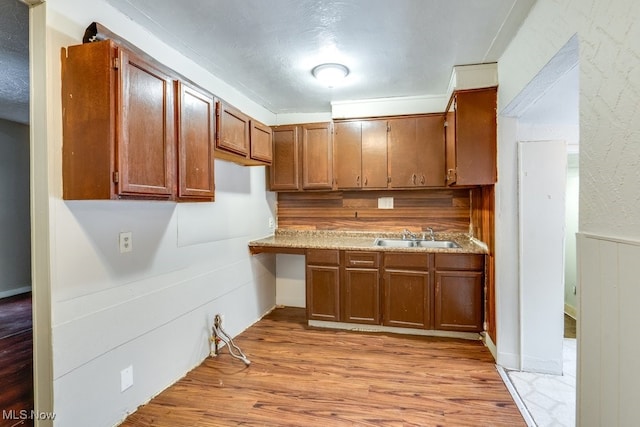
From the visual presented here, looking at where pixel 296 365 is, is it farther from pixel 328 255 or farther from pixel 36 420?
pixel 36 420

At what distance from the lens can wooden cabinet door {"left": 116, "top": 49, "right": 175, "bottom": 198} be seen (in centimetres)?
143

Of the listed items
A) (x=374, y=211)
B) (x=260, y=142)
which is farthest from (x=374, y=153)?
(x=260, y=142)

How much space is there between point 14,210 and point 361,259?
4.75 m

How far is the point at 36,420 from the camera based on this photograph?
4.55 feet

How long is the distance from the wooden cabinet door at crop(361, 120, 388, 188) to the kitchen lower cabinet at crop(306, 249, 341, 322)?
89 centimetres

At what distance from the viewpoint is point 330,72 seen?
99.3 inches

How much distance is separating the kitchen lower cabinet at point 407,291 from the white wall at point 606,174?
1.65 meters

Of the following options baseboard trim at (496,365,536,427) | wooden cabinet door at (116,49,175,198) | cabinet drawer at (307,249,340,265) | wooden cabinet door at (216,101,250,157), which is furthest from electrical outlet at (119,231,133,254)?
baseboard trim at (496,365,536,427)

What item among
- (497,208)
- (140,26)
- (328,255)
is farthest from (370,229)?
(140,26)

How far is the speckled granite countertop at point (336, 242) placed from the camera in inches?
115

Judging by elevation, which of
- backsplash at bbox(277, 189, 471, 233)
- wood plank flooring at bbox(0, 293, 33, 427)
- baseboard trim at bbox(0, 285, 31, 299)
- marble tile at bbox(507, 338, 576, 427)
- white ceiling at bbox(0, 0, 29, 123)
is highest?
white ceiling at bbox(0, 0, 29, 123)

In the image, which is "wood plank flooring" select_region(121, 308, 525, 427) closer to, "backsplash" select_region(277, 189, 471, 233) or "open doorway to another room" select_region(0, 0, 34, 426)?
"open doorway to another room" select_region(0, 0, 34, 426)

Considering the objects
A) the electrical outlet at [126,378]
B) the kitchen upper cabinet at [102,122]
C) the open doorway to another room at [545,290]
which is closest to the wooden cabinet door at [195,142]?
the kitchen upper cabinet at [102,122]

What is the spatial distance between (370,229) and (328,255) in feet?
2.55
